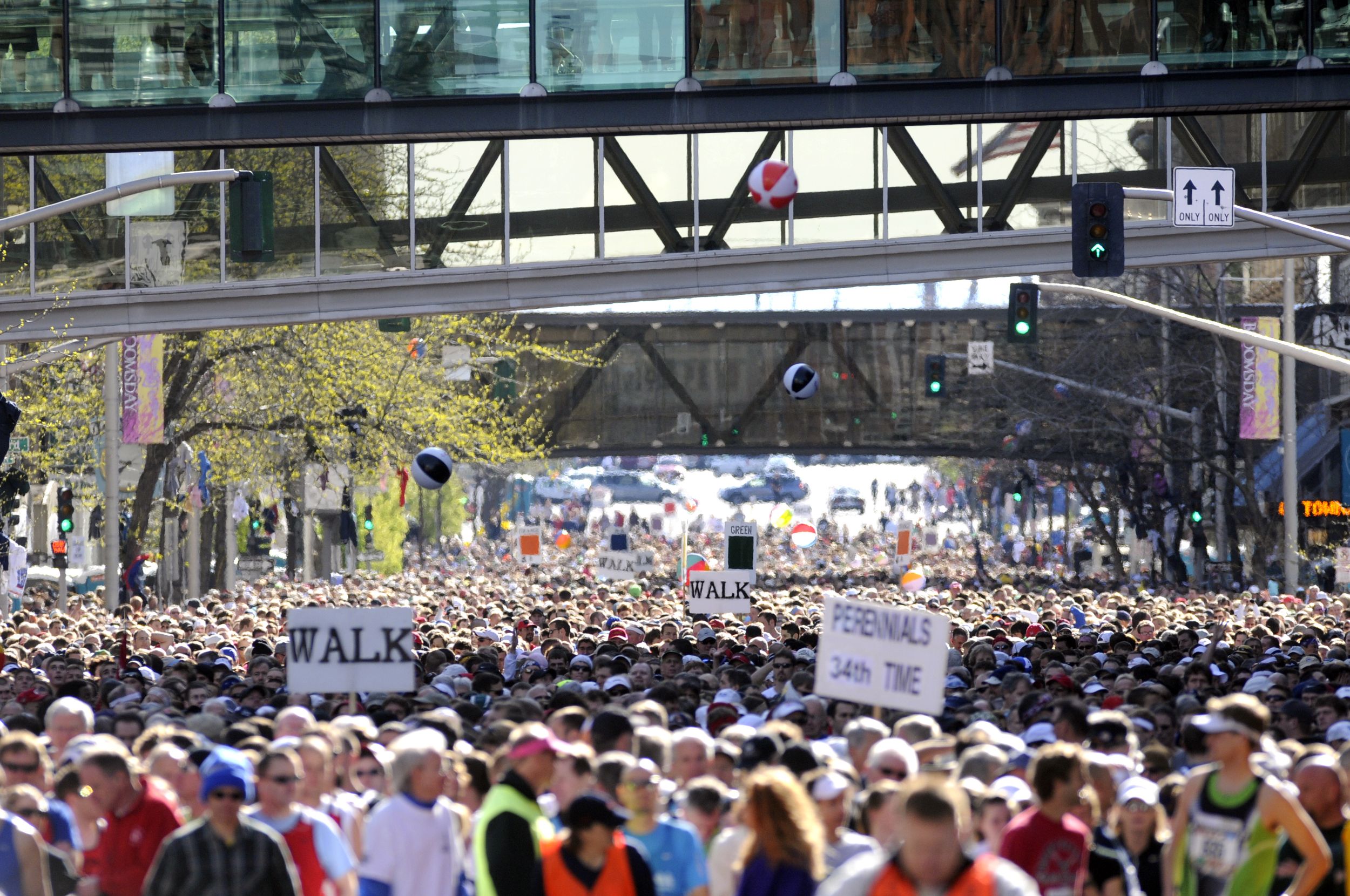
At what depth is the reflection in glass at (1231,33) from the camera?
21.1m

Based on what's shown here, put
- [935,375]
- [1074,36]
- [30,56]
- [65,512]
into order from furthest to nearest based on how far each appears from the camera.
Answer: [935,375] → [65,512] → [30,56] → [1074,36]

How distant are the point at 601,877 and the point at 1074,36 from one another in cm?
1570

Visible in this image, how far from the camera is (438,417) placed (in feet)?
128

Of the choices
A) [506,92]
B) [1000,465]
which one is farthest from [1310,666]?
[1000,465]

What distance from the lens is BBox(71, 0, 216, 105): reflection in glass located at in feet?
70.7

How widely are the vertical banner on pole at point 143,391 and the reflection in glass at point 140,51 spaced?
15.2m

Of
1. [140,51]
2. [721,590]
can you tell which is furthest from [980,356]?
[140,51]

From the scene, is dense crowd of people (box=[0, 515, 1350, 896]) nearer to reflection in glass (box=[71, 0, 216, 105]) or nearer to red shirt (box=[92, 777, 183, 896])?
red shirt (box=[92, 777, 183, 896])

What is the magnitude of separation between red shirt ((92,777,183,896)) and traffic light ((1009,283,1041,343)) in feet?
66.2

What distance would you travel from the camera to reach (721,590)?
2459cm

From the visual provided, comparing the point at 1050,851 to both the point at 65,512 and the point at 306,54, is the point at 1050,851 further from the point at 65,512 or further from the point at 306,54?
the point at 65,512

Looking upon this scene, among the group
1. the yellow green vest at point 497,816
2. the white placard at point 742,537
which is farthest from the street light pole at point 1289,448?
the yellow green vest at point 497,816

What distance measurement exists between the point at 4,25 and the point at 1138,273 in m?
32.3

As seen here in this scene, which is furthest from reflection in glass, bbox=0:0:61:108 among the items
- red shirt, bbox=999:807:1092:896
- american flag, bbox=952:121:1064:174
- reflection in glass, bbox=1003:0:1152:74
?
red shirt, bbox=999:807:1092:896
